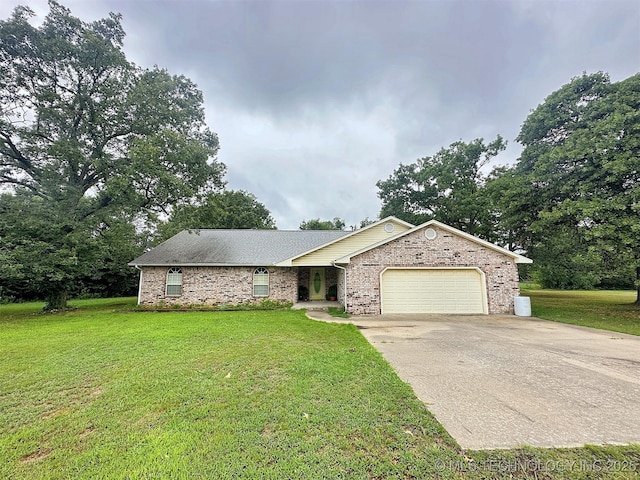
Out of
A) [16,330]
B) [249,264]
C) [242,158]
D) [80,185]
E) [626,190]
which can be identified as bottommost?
[16,330]

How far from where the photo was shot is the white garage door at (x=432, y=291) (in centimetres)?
1151

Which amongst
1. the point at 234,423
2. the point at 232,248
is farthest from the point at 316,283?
the point at 234,423

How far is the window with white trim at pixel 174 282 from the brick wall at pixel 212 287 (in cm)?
19

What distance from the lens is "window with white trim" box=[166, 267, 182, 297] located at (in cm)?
1486

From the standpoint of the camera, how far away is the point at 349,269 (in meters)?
11.7

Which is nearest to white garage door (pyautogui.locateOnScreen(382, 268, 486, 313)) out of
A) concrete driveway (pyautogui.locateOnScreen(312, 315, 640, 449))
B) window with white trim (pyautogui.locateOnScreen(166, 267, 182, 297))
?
concrete driveway (pyautogui.locateOnScreen(312, 315, 640, 449))

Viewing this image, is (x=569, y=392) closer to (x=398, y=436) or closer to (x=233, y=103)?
(x=398, y=436)

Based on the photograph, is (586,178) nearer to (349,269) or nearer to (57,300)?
(349,269)

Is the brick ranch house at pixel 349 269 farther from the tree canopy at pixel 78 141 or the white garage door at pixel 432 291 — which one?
the tree canopy at pixel 78 141

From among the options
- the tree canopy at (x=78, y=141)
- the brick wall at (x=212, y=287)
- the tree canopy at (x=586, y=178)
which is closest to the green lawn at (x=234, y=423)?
the brick wall at (x=212, y=287)

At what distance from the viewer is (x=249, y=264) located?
14836mm

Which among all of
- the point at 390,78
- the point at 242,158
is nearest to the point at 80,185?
the point at 242,158

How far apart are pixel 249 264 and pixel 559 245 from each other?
55.1ft

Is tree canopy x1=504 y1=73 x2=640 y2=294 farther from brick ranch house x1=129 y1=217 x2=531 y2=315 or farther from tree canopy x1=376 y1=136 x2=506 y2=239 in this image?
tree canopy x1=376 y1=136 x2=506 y2=239
